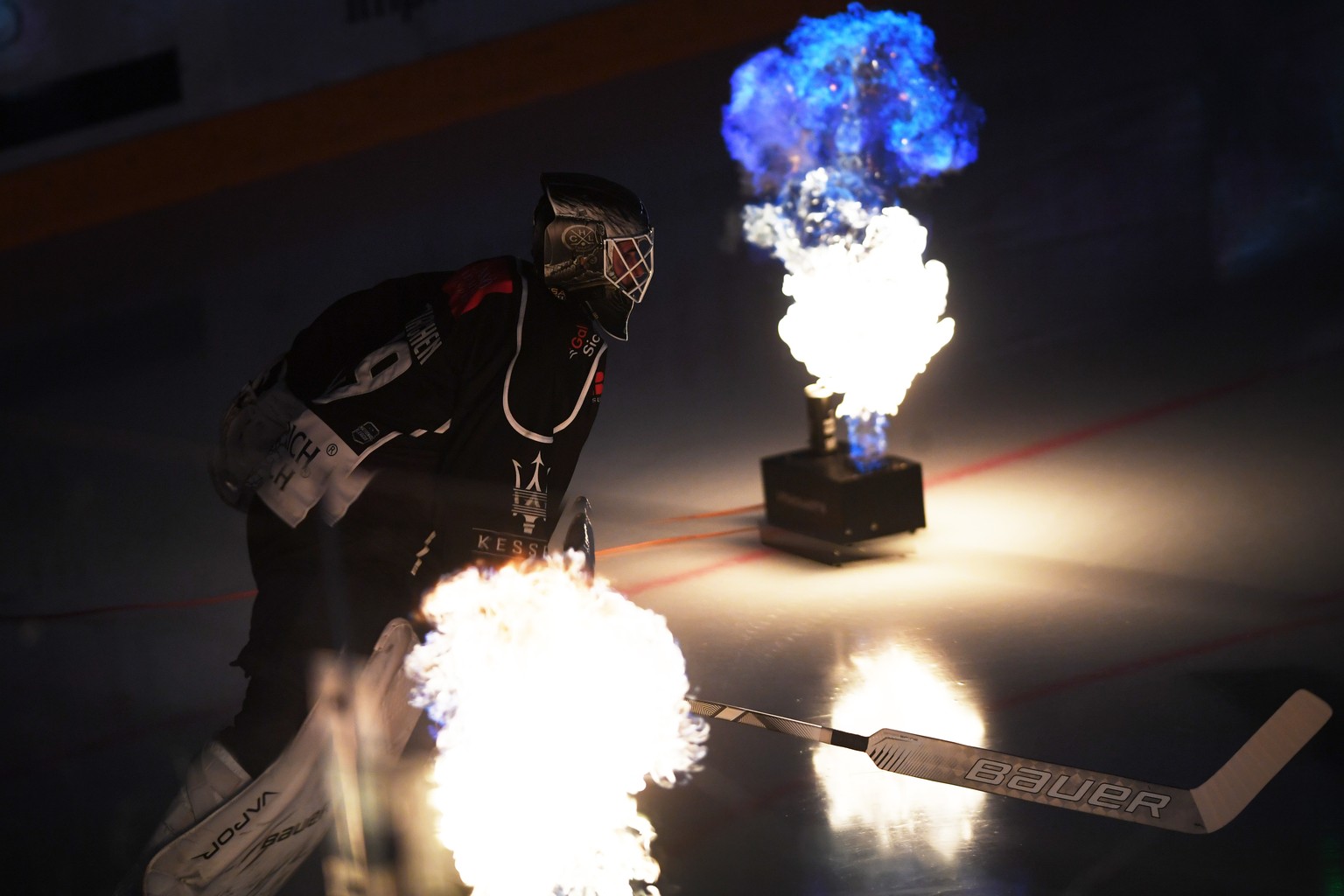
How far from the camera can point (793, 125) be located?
19.9 ft

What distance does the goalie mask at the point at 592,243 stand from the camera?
3736mm

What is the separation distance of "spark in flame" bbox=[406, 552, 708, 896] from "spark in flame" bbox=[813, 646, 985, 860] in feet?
2.33

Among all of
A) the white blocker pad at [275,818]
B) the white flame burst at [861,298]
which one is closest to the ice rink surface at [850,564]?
the white blocker pad at [275,818]

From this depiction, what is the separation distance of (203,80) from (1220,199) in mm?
7816

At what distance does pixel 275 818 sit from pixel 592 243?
1.58 meters

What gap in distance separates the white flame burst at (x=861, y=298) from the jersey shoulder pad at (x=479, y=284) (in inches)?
91.4

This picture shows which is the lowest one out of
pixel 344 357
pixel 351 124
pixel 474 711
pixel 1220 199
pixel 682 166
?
pixel 474 711

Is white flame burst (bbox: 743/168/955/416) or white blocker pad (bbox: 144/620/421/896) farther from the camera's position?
white flame burst (bbox: 743/168/955/416)

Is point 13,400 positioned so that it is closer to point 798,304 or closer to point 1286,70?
point 798,304

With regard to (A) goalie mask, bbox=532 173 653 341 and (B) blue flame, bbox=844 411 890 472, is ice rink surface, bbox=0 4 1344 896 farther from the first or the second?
(A) goalie mask, bbox=532 173 653 341

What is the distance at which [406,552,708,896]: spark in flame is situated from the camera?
328cm

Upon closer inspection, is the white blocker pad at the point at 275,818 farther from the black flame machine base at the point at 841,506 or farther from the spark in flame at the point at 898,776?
the black flame machine base at the point at 841,506

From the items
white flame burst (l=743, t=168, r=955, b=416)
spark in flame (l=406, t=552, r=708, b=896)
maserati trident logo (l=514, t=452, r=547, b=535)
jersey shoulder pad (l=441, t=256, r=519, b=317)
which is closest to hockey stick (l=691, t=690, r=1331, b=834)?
spark in flame (l=406, t=552, r=708, b=896)

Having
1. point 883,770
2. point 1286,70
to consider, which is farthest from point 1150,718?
point 1286,70
